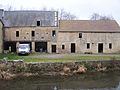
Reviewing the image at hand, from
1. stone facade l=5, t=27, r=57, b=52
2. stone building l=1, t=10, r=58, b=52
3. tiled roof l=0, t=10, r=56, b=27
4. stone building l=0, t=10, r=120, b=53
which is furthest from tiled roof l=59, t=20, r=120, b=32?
stone facade l=5, t=27, r=57, b=52

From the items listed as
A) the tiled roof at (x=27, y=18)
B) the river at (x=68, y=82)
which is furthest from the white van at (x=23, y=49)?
the river at (x=68, y=82)

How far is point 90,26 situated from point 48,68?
2015 cm

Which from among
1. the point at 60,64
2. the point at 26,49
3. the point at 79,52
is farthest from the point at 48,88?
the point at 79,52

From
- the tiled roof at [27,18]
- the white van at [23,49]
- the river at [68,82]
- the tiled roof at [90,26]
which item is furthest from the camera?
the tiled roof at [90,26]

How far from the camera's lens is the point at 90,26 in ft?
205

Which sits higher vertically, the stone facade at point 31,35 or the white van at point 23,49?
the stone facade at point 31,35

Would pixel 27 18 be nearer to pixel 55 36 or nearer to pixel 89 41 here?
pixel 55 36

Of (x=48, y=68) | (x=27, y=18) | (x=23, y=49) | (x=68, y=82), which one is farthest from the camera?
(x=27, y=18)

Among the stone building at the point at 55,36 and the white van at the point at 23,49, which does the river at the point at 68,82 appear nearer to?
the white van at the point at 23,49

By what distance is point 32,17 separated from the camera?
203 feet

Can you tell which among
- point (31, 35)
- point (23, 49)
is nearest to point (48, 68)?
point (23, 49)

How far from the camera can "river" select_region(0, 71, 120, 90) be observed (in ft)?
124

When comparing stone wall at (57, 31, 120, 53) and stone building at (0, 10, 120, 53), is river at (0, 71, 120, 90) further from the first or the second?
stone building at (0, 10, 120, 53)

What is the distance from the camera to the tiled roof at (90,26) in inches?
2409
